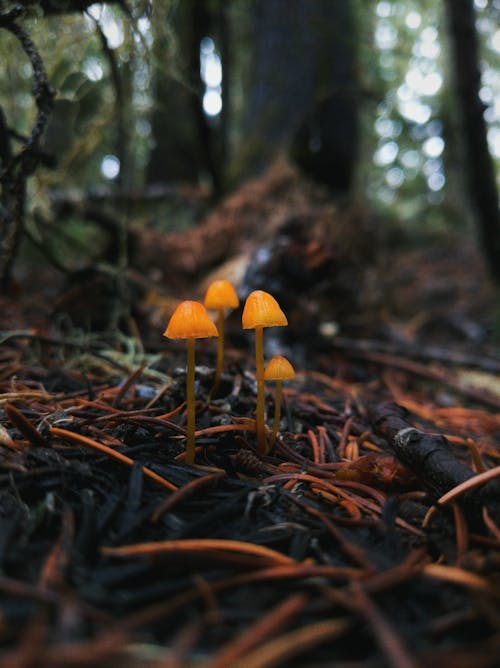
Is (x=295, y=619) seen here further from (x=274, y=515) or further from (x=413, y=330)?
(x=413, y=330)

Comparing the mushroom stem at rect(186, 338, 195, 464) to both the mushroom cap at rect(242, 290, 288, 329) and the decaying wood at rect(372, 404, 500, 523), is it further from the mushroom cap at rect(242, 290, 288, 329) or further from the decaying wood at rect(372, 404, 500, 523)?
the decaying wood at rect(372, 404, 500, 523)

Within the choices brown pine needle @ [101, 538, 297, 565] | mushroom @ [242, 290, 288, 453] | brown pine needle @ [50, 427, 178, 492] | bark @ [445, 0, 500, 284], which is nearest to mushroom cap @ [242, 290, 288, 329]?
mushroom @ [242, 290, 288, 453]

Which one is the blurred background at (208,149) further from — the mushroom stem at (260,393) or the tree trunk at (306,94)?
the mushroom stem at (260,393)

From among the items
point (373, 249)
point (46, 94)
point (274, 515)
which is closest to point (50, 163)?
point (46, 94)

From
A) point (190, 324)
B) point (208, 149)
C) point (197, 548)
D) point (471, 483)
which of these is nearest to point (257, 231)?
point (208, 149)

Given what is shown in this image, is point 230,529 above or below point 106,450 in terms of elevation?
Answer: below

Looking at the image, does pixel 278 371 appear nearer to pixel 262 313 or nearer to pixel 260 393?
pixel 260 393
